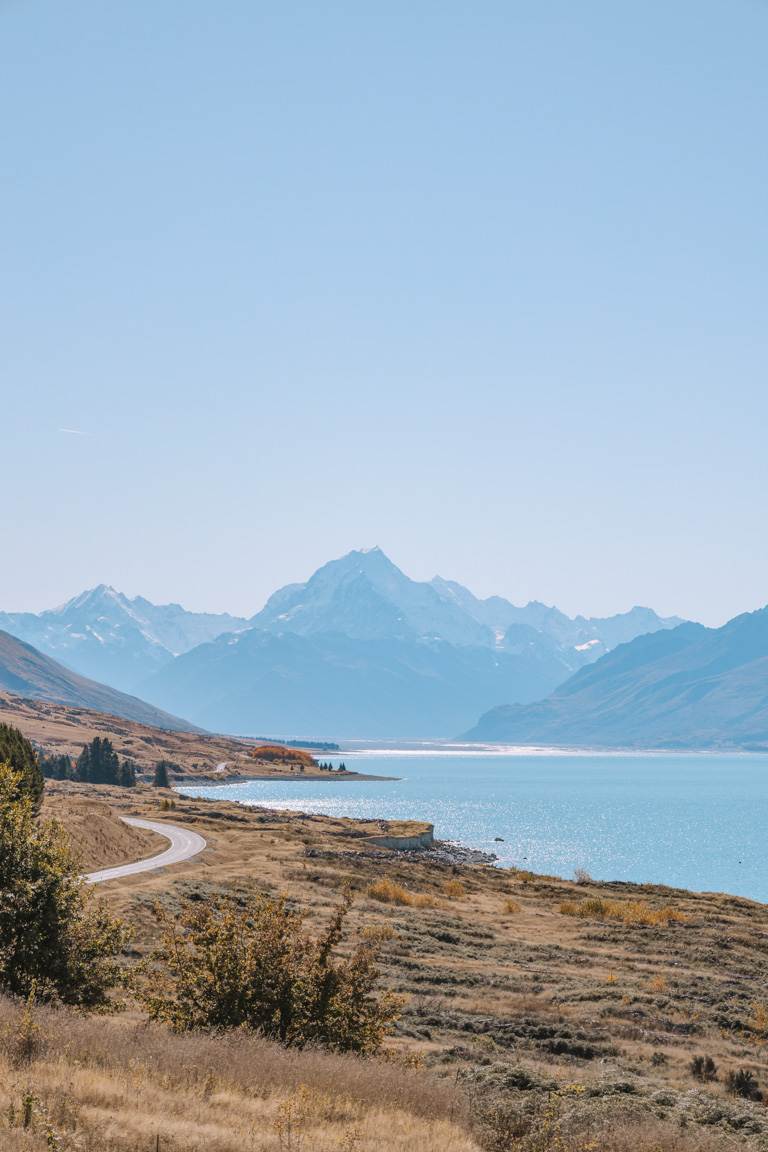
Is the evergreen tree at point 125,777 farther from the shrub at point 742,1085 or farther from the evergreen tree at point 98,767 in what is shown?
the shrub at point 742,1085

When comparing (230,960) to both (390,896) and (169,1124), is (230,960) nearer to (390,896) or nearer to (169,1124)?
(169,1124)

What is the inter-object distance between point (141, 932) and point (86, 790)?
89137 mm

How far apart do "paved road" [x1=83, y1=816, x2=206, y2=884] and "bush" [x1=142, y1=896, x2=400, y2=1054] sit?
23456mm

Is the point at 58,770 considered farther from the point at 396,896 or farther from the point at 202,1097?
the point at 202,1097

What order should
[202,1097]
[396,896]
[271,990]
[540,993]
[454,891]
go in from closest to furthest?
[202,1097], [271,990], [540,993], [396,896], [454,891]

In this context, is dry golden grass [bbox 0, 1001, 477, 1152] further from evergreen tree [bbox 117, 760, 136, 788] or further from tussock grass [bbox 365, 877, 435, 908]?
evergreen tree [bbox 117, 760, 136, 788]

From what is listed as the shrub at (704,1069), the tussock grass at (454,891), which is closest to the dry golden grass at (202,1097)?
the shrub at (704,1069)

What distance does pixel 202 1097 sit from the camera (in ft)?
Result: 47.1

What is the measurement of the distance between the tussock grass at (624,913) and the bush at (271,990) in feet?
131

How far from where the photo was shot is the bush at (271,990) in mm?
19391

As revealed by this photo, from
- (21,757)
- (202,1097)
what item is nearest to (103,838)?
(21,757)

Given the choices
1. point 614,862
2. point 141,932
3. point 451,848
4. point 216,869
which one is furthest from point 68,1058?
point 614,862

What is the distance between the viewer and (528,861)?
387ft

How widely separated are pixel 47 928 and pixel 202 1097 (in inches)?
315
